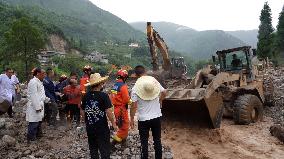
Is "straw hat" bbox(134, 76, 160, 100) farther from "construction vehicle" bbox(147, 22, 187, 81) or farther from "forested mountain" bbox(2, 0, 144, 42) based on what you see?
"forested mountain" bbox(2, 0, 144, 42)

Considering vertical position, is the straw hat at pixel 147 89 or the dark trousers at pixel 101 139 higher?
the straw hat at pixel 147 89

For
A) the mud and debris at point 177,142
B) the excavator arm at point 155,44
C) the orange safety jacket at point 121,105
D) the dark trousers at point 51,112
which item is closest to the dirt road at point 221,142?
the mud and debris at point 177,142

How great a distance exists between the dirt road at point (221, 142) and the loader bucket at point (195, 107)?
0.19m

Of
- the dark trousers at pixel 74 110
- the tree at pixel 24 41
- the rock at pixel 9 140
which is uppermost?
the tree at pixel 24 41

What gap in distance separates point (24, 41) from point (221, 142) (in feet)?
95.9

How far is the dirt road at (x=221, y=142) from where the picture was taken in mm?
7547

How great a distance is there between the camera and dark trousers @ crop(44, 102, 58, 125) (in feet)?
29.2

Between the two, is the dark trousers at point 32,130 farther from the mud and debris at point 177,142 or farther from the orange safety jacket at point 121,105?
the orange safety jacket at point 121,105

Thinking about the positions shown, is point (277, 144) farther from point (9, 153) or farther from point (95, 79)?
point (9, 153)

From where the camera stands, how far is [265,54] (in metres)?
46.5

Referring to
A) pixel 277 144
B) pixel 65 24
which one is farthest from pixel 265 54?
pixel 65 24

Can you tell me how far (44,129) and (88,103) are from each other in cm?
397

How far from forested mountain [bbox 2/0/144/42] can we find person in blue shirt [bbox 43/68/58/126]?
107m

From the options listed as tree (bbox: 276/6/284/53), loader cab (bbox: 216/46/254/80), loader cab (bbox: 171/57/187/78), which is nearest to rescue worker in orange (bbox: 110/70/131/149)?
loader cab (bbox: 216/46/254/80)
